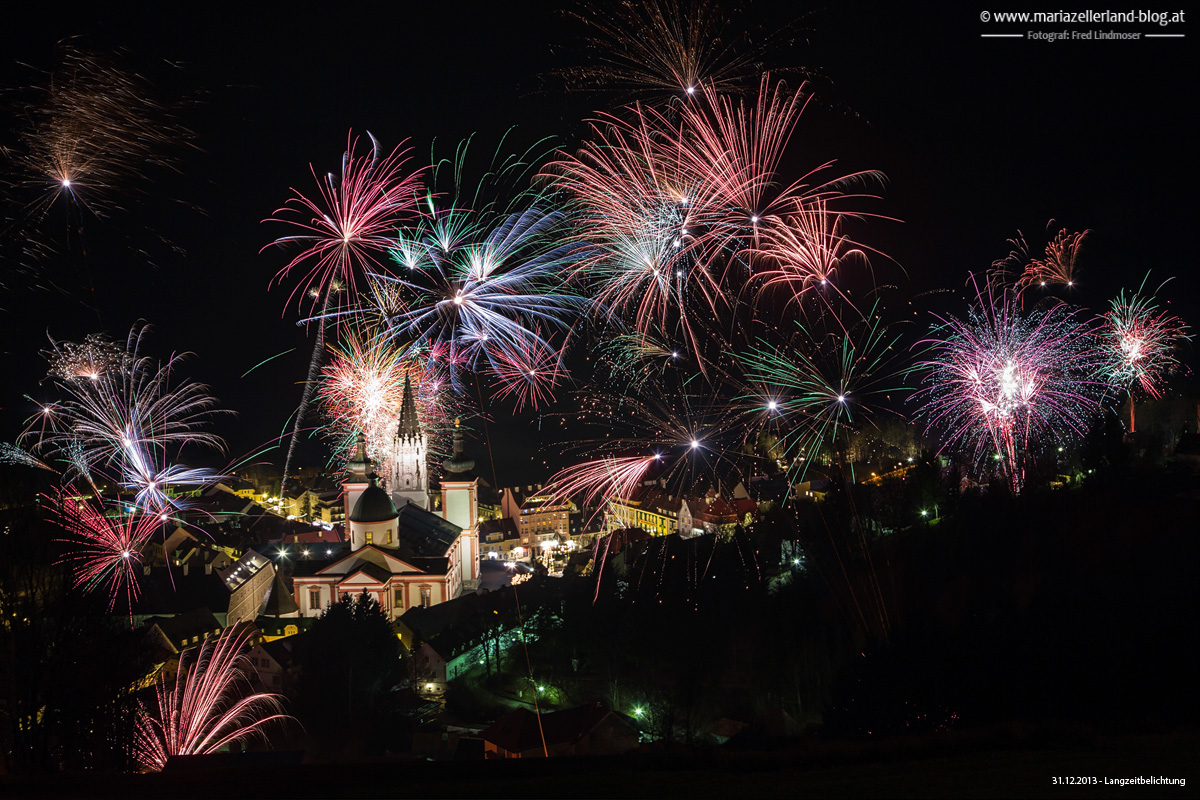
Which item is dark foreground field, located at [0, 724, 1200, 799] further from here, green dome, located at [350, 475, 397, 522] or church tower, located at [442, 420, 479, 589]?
church tower, located at [442, 420, 479, 589]

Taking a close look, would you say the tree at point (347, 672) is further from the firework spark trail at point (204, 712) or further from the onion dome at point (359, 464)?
the onion dome at point (359, 464)

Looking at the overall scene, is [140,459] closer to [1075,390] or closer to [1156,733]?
[1156,733]

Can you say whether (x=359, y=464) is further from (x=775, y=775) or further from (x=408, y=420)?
(x=775, y=775)

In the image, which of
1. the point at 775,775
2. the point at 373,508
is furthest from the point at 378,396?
the point at 775,775

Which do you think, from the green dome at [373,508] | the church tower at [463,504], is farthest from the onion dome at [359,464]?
the green dome at [373,508]

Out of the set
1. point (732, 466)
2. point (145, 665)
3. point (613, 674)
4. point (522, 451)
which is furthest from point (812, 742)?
point (522, 451)

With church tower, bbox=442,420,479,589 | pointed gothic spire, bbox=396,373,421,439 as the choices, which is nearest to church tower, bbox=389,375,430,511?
pointed gothic spire, bbox=396,373,421,439

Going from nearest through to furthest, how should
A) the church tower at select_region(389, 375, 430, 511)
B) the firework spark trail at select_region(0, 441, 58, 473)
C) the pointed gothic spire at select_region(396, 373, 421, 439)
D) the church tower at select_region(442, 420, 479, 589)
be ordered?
1. the firework spark trail at select_region(0, 441, 58, 473)
2. the pointed gothic spire at select_region(396, 373, 421, 439)
3. the church tower at select_region(442, 420, 479, 589)
4. the church tower at select_region(389, 375, 430, 511)
